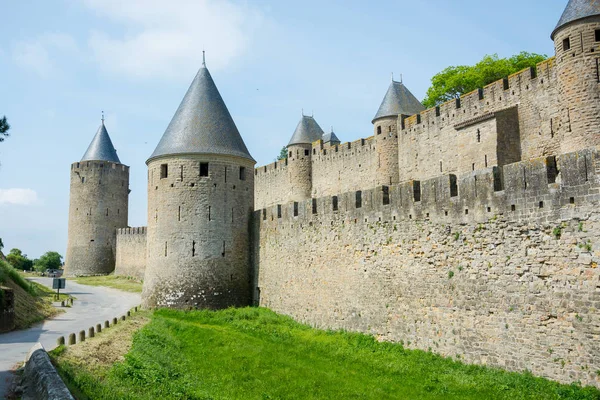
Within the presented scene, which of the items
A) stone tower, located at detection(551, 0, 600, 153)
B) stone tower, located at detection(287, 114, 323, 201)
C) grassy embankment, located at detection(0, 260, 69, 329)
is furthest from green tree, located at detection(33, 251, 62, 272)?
stone tower, located at detection(551, 0, 600, 153)

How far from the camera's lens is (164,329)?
1773cm

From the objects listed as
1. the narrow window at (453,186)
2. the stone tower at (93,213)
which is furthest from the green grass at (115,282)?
the narrow window at (453,186)

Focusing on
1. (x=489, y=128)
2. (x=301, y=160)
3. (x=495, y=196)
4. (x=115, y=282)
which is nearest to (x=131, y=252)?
(x=115, y=282)

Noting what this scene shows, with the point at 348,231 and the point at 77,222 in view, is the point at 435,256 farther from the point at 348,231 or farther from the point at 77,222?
the point at 77,222

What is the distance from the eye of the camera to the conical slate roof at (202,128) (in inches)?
881

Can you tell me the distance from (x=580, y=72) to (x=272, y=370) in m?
14.8

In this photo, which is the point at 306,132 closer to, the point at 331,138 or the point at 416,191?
the point at 331,138

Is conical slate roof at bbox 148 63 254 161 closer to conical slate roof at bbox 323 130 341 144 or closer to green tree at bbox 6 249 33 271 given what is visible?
conical slate roof at bbox 323 130 341 144

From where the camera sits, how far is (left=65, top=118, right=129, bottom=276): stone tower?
156 ft

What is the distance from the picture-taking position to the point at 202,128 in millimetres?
22812

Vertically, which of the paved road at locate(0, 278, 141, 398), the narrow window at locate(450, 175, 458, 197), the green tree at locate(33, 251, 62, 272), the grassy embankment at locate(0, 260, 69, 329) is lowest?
the paved road at locate(0, 278, 141, 398)

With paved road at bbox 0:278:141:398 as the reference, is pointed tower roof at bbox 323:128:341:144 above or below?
above

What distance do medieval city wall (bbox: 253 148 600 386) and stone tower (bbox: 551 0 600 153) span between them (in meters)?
8.64

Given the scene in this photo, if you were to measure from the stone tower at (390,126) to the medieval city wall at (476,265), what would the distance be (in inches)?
579
